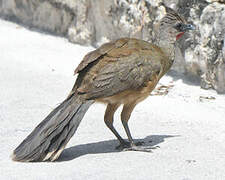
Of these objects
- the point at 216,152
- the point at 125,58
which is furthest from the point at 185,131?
the point at 125,58

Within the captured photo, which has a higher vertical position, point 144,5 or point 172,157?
point 144,5

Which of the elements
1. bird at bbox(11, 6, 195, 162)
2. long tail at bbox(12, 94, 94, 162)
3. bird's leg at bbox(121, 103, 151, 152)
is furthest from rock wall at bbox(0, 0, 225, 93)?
long tail at bbox(12, 94, 94, 162)

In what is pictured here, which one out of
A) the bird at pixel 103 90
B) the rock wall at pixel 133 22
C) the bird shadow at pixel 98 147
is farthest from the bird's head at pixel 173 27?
the bird shadow at pixel 98 147

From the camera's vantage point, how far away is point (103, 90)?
16.8ft

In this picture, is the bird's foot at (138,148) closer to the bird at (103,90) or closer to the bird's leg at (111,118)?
the bird at (103,90)

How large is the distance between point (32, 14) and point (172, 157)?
20.1 feet

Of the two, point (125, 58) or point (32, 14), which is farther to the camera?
point (32, 14)

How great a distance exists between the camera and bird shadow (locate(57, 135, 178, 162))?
17.1 feet

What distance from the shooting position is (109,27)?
879cm

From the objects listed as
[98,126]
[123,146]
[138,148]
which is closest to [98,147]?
[123,146]

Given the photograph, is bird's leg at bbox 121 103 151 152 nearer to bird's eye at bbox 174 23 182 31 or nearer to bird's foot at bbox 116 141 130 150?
bird's foot at bbox 116 141 130 150

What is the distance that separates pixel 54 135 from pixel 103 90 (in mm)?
643

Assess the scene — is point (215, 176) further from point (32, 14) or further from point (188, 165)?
point (32, 14)

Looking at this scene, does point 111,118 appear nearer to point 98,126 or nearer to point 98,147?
point 98,147
